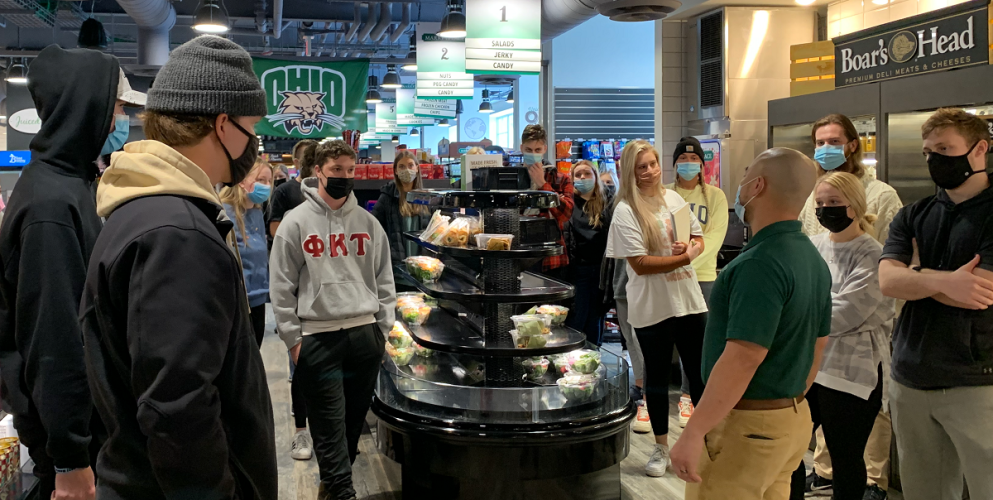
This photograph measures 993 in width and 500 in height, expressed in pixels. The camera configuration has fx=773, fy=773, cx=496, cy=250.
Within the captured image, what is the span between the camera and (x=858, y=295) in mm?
3338

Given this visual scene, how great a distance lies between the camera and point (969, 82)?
3.99 meters

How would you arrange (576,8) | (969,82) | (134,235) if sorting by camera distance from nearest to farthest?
(134,235) → (969,82) → (576,8)

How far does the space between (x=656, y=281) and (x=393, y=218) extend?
2.47m

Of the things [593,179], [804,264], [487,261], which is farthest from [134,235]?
[593,179]

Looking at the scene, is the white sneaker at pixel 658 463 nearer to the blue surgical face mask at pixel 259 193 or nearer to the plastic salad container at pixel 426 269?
the plastic salad container at pixel 426 269

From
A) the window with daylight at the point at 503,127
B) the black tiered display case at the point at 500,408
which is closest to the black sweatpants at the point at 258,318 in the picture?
the black tiered display case at the point at 500,408

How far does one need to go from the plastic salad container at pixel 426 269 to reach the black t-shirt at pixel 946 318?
2.18 metres

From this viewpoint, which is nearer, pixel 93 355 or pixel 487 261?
pixel 93 355

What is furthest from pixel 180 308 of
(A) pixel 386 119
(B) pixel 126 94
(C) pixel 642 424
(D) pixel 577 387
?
(A) pixel 386 119

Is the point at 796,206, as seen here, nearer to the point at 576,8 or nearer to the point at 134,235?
the point at 134,235

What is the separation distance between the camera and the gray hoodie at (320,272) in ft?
12.5

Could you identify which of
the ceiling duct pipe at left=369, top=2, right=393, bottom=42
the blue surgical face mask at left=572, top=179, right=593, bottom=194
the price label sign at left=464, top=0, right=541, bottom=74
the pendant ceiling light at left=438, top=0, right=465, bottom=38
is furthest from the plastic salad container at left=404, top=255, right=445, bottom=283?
the ceiling duct pipe at left=369, top=2, right=393, bottom=42

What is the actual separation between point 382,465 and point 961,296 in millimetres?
3229

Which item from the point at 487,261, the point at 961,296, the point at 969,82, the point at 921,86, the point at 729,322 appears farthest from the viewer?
the point at 921,86
